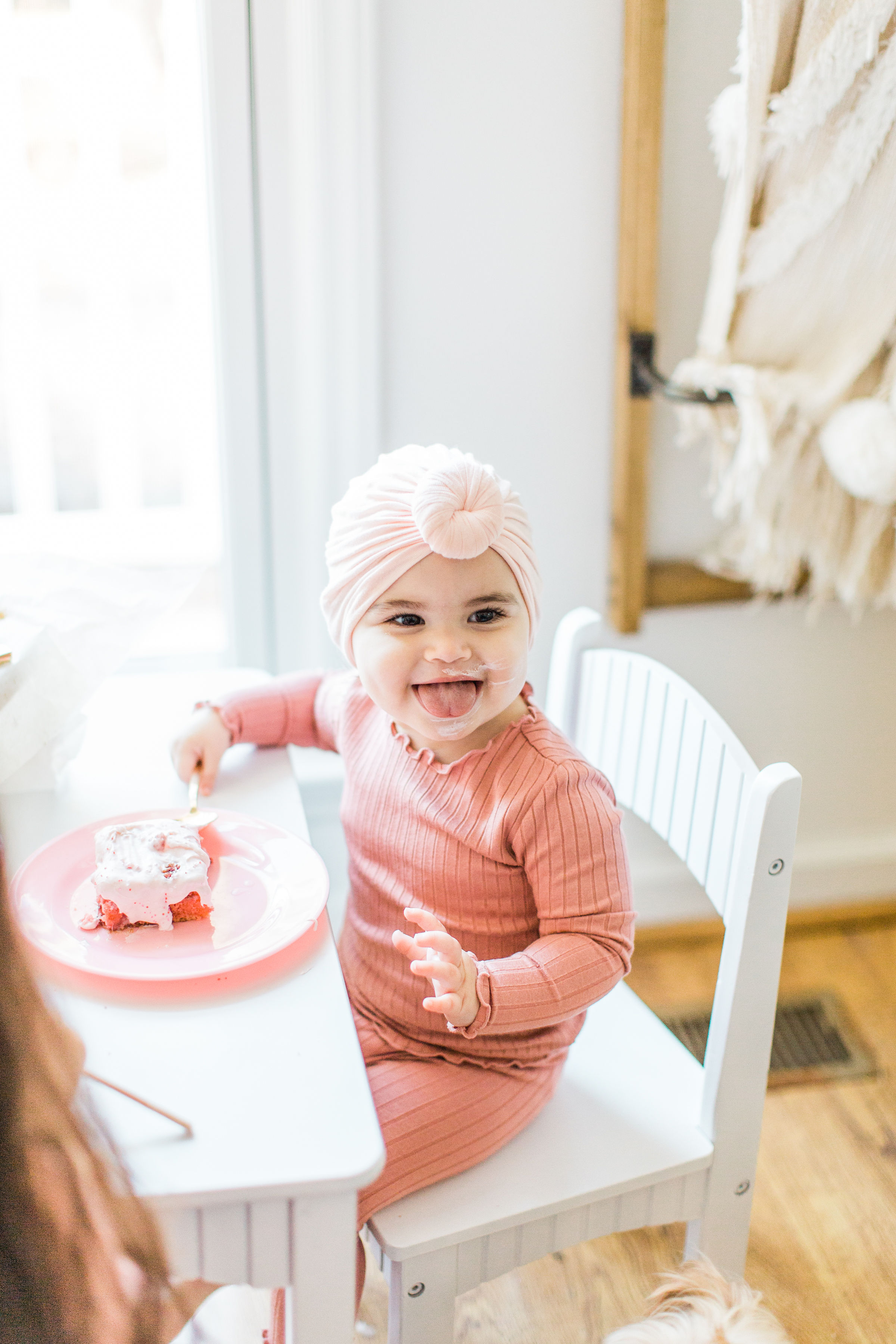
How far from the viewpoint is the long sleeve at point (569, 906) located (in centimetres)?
82

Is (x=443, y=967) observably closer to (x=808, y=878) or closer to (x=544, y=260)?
(x=544, y=260)

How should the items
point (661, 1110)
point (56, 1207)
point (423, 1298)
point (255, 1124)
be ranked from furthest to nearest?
point (661, 1110)
point (423, 1298)
point (255, 1124)
point (56, 1207)

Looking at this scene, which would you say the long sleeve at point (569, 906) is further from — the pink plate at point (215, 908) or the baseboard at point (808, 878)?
the baseboard at point (808, 878)

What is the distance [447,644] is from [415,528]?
0.10 m

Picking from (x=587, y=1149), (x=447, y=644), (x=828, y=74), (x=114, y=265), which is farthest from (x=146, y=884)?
(x=828, y=74)

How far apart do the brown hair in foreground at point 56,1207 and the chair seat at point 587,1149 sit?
1.23 feet

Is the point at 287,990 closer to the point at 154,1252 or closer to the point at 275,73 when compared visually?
the point at 154,1252

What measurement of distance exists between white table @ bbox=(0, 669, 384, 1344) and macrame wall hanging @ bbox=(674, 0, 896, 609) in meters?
0.91

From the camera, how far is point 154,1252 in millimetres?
483

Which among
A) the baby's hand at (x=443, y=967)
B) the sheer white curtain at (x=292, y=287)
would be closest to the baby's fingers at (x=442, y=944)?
the baby's hand at (x=443, y=967)

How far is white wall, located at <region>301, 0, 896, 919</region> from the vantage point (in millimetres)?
1260

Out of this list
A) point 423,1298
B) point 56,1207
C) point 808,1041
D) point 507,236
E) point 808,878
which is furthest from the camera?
point 808,878

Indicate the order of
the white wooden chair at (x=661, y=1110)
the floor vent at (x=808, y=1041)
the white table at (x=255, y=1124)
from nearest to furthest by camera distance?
1. the white table at (x=255, y=1124)
2. the white wooden chair at (x=661, y=1110)
3. the floor vent at (x=808, y=1041)

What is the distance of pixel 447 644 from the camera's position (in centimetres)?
88
